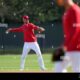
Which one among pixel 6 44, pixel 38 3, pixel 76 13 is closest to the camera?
pixel 76 13

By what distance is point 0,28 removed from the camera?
13664 millimetres

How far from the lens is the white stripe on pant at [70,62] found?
3.73 metres

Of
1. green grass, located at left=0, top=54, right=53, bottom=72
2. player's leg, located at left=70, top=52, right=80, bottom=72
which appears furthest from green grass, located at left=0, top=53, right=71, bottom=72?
player's leg, located at left=70, top=52, right=80, bottom=72

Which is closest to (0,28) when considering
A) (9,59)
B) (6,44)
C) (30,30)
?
(6,44)

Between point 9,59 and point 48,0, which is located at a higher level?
point 48,0

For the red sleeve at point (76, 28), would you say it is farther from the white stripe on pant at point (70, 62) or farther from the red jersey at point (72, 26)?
the white stripe on pant at point (70, 62)

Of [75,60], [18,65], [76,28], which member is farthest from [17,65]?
[76,28]

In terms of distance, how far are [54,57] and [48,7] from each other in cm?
334

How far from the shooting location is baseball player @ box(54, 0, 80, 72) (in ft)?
11.8

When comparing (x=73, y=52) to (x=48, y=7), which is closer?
(x=73, y=52)

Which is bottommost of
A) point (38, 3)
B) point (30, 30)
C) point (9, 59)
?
point (9, 59)

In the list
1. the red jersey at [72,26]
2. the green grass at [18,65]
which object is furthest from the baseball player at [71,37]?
the green grass at [18,65]

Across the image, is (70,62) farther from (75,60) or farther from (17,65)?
(17,65)
